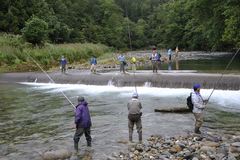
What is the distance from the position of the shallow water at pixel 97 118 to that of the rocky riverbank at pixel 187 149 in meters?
1.03

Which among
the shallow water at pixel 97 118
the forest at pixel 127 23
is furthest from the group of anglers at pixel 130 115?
the forest at pixel 127 23

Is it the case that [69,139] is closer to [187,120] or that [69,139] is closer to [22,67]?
[187,120]

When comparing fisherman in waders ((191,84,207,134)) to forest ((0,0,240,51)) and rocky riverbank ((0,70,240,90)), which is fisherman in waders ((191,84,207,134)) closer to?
rocky riverbank ((0,70,240,90))

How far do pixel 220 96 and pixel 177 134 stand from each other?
10.0 meters

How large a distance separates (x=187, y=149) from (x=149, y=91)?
51.0 feet

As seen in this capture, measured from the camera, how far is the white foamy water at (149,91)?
78.8ft

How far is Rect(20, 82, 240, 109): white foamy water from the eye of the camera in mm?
24013

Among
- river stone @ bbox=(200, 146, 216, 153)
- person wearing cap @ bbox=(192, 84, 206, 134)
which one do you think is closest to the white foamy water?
person wearing cap @ bbox=(192, 84, 206, 134)

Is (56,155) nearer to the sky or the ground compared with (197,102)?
nearer to the ground

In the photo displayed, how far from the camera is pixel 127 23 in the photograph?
4264 inches

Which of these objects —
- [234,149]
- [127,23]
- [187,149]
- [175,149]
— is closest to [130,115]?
[175,149]

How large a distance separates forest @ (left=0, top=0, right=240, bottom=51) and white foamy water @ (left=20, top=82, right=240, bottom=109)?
6.50 m

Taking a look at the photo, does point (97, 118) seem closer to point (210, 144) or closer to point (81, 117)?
point (81, 117)

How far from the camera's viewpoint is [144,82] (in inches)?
1216
